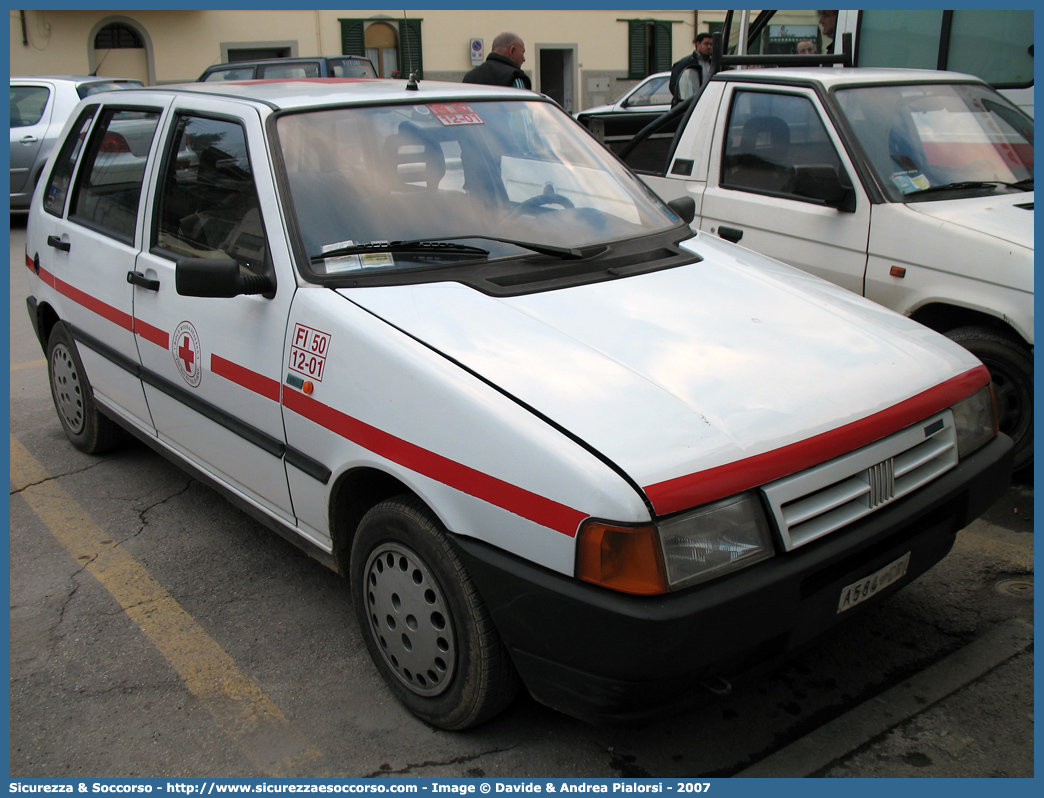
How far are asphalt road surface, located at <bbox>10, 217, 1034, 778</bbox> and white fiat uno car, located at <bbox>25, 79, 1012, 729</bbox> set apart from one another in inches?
9.2

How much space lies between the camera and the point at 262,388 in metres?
3.06

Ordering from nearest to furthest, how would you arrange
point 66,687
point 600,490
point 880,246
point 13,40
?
1. point 600,490
2. point 66,687
3. point 880,246
4. point 13,40

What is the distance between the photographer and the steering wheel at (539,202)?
3305 mm

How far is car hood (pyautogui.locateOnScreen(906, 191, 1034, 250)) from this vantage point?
3.96 metres

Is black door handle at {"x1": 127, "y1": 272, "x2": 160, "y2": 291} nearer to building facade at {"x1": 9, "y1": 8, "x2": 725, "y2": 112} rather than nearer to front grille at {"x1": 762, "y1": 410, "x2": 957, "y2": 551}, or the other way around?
front grille at {"x1": 762, "y1": 410, "x2": 957, "y2": 551}

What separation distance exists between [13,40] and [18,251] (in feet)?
46.4

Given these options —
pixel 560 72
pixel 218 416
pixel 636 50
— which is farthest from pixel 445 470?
pixel 636 50

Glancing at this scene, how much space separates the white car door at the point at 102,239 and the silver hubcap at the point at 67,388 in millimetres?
262

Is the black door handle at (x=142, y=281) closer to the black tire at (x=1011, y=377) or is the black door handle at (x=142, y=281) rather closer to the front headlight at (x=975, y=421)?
the front headlight at (x=975, y=421)

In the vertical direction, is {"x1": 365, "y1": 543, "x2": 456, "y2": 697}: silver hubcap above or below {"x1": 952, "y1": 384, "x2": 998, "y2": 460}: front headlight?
below

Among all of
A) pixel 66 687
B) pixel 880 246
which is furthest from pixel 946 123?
pixel 66 687

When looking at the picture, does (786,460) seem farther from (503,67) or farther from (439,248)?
(503,67)

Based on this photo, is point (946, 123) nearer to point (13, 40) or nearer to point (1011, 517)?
point (1011, 517)

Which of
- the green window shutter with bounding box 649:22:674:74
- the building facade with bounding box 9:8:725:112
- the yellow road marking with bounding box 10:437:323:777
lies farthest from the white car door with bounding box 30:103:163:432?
the green window shutter with bounding box 649:22:674:74
